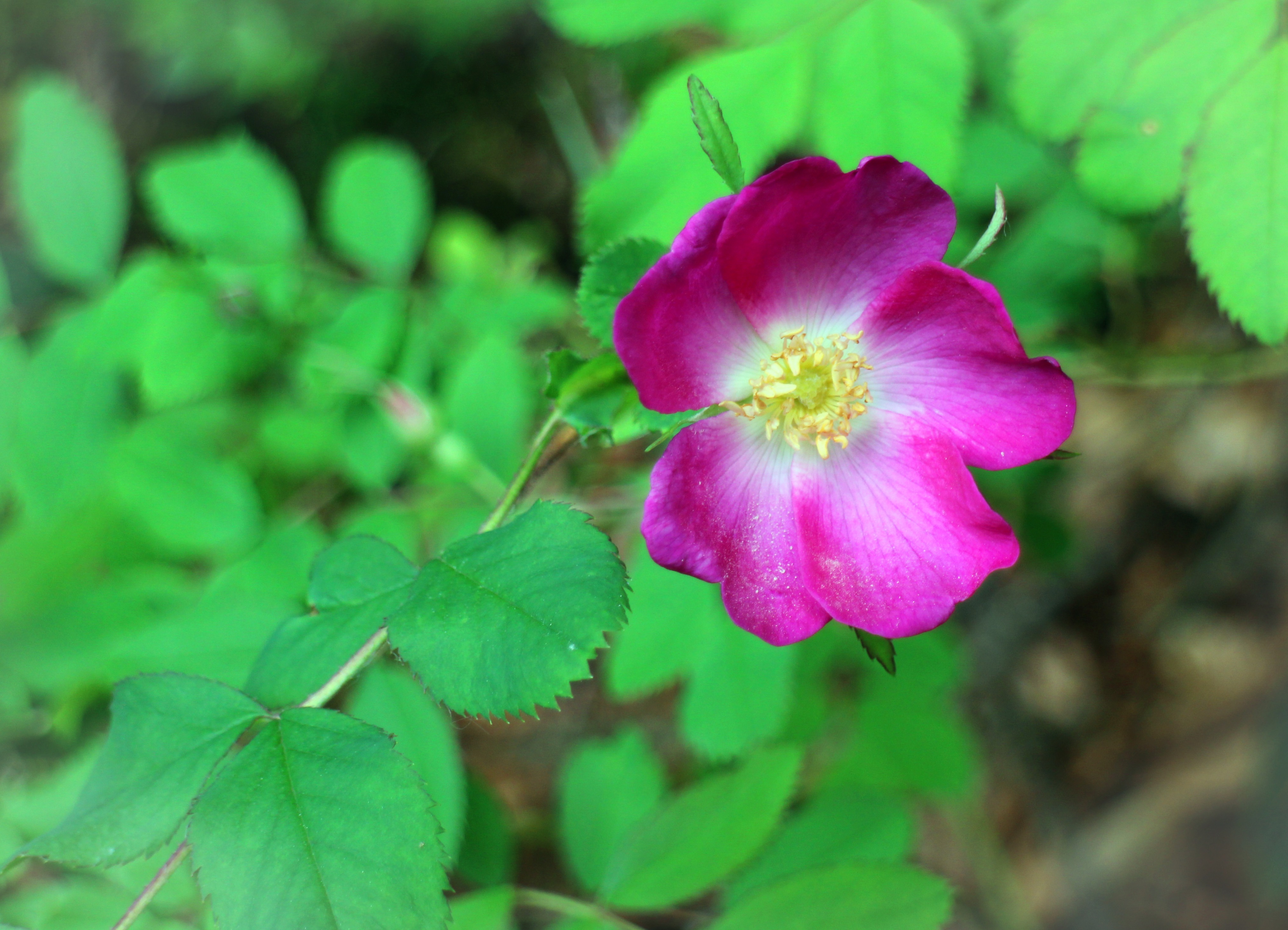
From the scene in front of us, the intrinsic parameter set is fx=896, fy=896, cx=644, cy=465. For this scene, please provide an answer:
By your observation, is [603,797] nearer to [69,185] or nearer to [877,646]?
[877,646]

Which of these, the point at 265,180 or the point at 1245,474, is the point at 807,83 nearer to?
the point at 265,180

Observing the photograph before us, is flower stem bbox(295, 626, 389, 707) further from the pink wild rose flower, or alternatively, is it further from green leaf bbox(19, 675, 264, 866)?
the pink wild rose flower

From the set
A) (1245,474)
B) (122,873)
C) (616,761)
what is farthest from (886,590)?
(1245,474)

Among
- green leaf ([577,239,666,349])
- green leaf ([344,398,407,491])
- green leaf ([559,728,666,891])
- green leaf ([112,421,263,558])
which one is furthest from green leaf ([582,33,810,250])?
green leaf ([112,421,263,558])

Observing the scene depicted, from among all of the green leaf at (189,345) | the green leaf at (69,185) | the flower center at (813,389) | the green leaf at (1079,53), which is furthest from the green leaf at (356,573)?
the green leaf at (69,185)

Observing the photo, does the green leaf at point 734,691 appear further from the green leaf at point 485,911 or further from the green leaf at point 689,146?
the green leaf at point 689,146

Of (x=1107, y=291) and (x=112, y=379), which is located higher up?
Answer: (x=112, y=379)

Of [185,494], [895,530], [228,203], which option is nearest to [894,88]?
[895,530]

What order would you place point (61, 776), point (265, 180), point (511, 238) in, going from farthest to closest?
point (511, 238) < point (265, 180) < point (61, 776)
